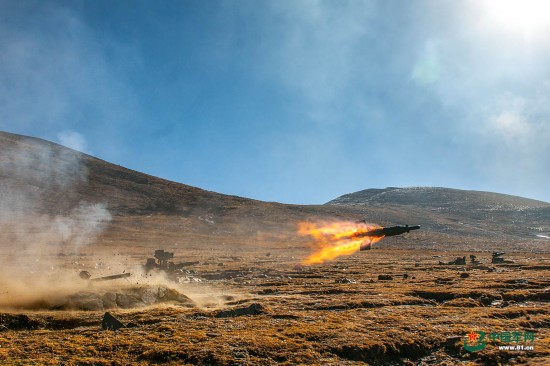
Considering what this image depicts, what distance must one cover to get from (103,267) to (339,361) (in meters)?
33.6

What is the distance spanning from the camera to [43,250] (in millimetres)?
53812

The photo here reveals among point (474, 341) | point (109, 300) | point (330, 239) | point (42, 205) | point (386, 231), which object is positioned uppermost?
point (42, 205)

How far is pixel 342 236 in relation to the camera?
222 ft

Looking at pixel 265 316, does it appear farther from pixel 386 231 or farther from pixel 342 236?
pixel 342 236

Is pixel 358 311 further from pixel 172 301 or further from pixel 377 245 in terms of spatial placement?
pixel 377 245

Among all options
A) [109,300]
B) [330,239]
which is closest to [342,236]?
[330,239]

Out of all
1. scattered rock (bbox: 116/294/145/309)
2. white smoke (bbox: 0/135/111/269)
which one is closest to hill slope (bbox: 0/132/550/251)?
white smoke (bbox: 0/135/111/269)

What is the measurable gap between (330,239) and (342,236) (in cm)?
2133

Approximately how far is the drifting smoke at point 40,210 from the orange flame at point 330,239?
35461mm

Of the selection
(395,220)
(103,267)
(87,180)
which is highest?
(87,180)

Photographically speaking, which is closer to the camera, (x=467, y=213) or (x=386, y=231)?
(x=386, y=231)

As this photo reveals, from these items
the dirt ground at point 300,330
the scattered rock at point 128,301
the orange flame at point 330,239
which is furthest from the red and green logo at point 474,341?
the orange flame at point 330,239

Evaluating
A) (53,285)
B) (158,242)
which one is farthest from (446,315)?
(158,242)

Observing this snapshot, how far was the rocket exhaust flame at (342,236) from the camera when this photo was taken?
35.8 metres
